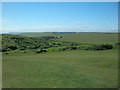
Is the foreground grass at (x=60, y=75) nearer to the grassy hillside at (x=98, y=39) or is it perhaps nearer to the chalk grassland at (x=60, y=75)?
the chalk grassland at (x=60, y=75)

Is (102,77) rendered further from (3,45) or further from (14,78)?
(3,45)

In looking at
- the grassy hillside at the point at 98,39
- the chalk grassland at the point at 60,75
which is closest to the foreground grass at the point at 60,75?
the chalk grassland at the point at 60,75

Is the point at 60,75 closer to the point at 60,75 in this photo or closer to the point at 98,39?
the point at 60,75

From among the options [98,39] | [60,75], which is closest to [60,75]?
[60,75]

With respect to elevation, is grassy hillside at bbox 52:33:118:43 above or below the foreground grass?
above

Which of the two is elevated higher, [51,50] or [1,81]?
[51,50]

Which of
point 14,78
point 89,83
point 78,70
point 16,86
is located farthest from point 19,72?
point 89,83

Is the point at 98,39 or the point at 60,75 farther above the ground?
the point at 98,39

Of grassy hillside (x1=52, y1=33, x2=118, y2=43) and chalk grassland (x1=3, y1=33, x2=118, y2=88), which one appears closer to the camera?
chalk grassland (x1=3, y1=33, x2=118, y2=88)

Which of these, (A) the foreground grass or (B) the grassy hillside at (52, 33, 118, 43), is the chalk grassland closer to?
(A) the foreground grass

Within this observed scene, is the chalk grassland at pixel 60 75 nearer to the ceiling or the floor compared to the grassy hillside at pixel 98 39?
nearer to the floor

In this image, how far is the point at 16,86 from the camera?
335 centimetres

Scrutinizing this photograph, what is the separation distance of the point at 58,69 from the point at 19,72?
1.27m

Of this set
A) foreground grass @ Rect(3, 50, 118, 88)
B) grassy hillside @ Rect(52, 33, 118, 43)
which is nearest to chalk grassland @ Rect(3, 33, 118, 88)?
foreground grass @ Rect(3, 50, 118, 88)
